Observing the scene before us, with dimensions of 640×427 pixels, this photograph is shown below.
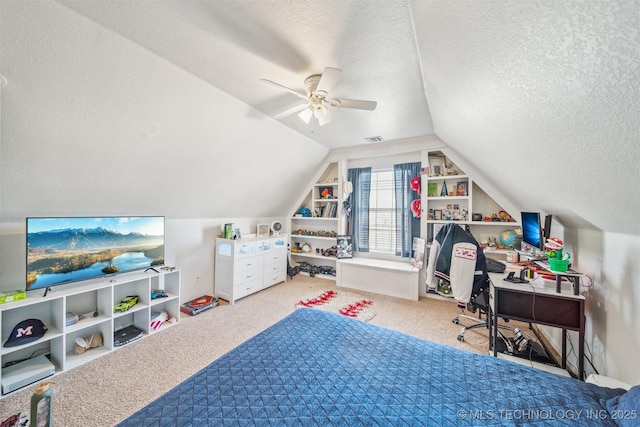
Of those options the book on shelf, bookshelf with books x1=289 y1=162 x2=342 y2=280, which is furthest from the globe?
the book on shelf

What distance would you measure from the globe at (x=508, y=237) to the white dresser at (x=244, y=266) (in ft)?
11.7

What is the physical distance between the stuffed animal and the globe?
5031mm

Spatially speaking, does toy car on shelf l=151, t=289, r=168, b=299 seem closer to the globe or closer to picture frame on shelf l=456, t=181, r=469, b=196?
picture frame on shelf l=456, t=181, r=469, b=196

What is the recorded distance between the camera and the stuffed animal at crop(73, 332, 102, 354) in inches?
87.4

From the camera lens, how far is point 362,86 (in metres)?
2.19

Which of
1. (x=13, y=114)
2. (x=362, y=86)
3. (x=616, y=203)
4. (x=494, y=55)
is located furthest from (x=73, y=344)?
(x=616, y=203)

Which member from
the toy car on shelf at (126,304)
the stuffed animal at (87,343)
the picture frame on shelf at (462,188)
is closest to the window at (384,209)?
the picture frame on shelf at (462,188)

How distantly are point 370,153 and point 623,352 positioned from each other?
138 inches

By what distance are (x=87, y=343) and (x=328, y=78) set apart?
10.9ft

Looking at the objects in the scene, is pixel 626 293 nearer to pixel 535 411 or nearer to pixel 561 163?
pixel 561 163

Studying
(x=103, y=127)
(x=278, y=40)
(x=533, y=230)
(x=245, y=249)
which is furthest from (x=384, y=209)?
(x=103, y=127)

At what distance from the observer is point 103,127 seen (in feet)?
6.49

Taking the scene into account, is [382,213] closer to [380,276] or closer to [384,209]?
[384,209]

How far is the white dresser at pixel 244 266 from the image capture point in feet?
11.6
